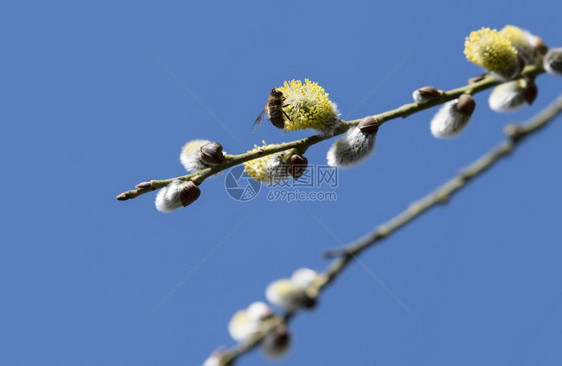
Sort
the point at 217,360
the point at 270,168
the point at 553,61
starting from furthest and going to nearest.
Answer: the point at 270,168 < the point at 553,61 < the point at 217,360

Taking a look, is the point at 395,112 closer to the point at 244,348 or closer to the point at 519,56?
the point at 519,56

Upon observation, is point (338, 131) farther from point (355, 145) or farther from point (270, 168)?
point (270, 168)

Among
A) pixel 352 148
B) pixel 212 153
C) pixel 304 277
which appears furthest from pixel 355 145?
pixel 304 277

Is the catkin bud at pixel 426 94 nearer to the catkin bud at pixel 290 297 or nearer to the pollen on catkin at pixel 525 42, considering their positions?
the pollen on catkin at pixel 525 42

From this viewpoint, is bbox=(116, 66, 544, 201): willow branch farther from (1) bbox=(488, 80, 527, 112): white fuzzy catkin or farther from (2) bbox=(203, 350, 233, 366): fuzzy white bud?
(2) bbox=(203, 350, 233, 366): fuzzy white bud

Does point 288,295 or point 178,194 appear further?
point 178,194

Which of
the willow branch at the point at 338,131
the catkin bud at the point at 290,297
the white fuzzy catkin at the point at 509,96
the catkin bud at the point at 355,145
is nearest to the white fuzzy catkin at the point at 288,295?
the catkin bud at the point at 290,297

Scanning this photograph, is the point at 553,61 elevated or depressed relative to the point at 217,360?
elevated
